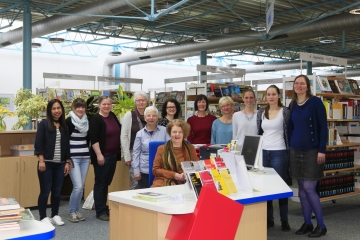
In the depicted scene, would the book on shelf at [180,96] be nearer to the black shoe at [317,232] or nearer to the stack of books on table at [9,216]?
the black shoe at [317,232]

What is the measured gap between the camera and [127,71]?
22906mm

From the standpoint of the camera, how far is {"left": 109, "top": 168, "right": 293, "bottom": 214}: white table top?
292 centimetres

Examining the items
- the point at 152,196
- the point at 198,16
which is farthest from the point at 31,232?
the point at 198,16

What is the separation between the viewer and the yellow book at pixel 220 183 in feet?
10.5

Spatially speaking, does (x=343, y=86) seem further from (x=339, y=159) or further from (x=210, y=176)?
(x=210, y=176)

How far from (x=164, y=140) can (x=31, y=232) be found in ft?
9.73

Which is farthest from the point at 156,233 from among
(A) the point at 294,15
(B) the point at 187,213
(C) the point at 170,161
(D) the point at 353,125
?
(A) the point at 294,15

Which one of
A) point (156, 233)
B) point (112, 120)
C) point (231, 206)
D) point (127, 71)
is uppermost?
point (127, 71)

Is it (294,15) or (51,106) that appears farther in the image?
(294,15)

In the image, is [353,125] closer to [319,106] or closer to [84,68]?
[319,106]

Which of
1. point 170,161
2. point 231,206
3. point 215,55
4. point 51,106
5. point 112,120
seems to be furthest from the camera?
point 215,55

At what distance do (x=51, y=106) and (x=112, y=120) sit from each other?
0.79m

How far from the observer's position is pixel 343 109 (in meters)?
6.91

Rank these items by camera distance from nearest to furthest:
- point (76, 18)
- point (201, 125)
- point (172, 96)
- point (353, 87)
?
point (201, 125) < point (353, 87) < point (172, 96) < point (76, 18)
